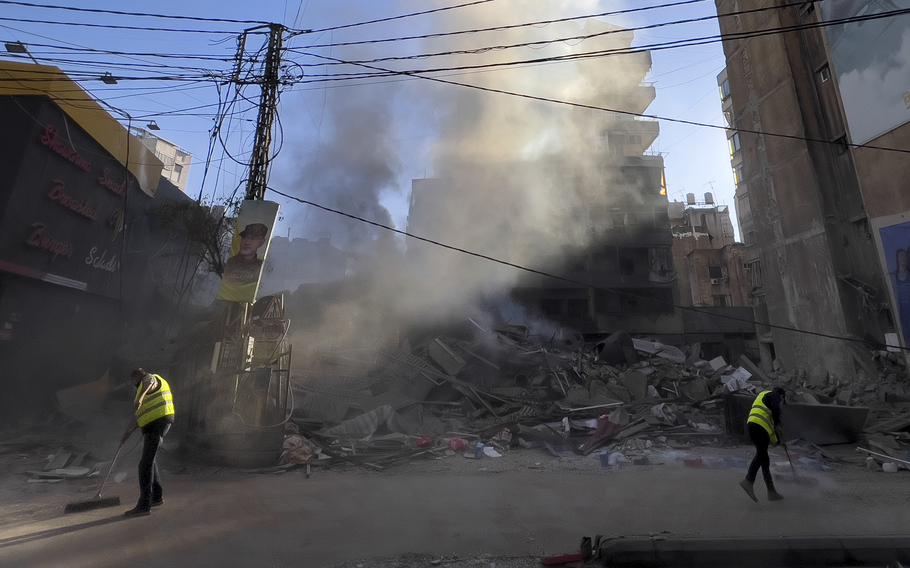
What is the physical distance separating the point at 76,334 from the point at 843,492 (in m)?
15.7

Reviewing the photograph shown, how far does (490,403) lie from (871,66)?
48.8 feet

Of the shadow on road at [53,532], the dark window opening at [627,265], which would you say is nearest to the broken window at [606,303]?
the dark window opening at [627,265]

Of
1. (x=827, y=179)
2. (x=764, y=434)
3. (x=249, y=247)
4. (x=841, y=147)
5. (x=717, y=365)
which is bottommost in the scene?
(x=764, y=434)

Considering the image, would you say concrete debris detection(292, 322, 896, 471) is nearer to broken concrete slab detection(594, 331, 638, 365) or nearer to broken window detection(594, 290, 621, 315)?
broken concrete slab detection(594, 331, 638, 365)

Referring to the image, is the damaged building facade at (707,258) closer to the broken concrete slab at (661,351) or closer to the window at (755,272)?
the window at (755,272)

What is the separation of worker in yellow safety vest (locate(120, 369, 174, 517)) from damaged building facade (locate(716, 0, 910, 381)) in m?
13.7

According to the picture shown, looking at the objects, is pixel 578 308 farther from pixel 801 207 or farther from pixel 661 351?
pixel 801 207

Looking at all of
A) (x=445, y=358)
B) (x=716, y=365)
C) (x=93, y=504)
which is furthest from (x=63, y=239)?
(x=716, y=365)

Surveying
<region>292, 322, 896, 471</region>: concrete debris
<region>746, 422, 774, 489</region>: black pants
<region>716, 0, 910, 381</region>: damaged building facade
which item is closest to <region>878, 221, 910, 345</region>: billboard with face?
<region>716, 0, 910, 381</region>: damaged building facade

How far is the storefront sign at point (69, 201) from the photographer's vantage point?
1002cm

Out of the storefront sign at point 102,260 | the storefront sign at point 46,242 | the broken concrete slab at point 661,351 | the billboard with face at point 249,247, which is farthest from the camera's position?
the broken concrete slab at point 661,351

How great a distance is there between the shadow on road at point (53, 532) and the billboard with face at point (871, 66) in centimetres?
1837

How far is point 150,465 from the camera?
166 inches

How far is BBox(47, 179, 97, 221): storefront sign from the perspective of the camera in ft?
32.9
